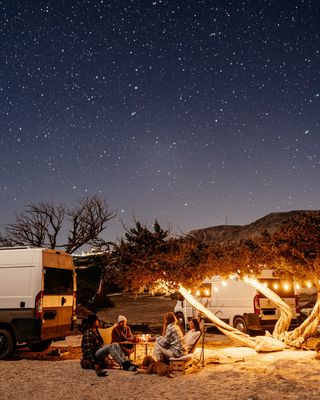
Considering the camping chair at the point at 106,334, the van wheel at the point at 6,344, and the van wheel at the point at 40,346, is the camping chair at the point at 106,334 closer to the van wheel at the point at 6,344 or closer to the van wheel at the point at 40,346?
the van wheel at the point at 6,344

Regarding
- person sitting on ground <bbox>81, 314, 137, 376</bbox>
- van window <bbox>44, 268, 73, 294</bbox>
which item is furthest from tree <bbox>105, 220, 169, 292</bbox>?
person sitting on ground <bbox>81, 314, 137, 376</bbox>

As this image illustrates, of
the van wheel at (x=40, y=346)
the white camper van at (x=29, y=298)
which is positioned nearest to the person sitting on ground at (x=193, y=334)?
the white camper van at (x=29, y=298)

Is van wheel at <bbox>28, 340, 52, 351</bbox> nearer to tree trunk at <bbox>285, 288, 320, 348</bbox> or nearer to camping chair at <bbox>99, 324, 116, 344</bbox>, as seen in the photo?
camping chair at <bbox>99, 324, 116, 344</bbox>

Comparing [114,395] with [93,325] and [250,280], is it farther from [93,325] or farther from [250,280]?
[250,280]

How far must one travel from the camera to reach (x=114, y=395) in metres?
7.28

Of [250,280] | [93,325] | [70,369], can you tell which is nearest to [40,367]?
[70,369]

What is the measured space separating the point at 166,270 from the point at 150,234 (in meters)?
1.30

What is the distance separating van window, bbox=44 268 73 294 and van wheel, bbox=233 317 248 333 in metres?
6.46

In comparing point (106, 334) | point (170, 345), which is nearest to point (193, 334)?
point (170, 345)

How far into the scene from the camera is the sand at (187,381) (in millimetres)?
7219

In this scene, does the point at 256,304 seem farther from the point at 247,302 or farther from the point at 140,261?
the point at 140,261

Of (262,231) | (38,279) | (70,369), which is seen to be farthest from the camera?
(262,231)

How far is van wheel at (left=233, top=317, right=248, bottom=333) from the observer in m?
15.5

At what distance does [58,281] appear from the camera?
11633 millimetres
